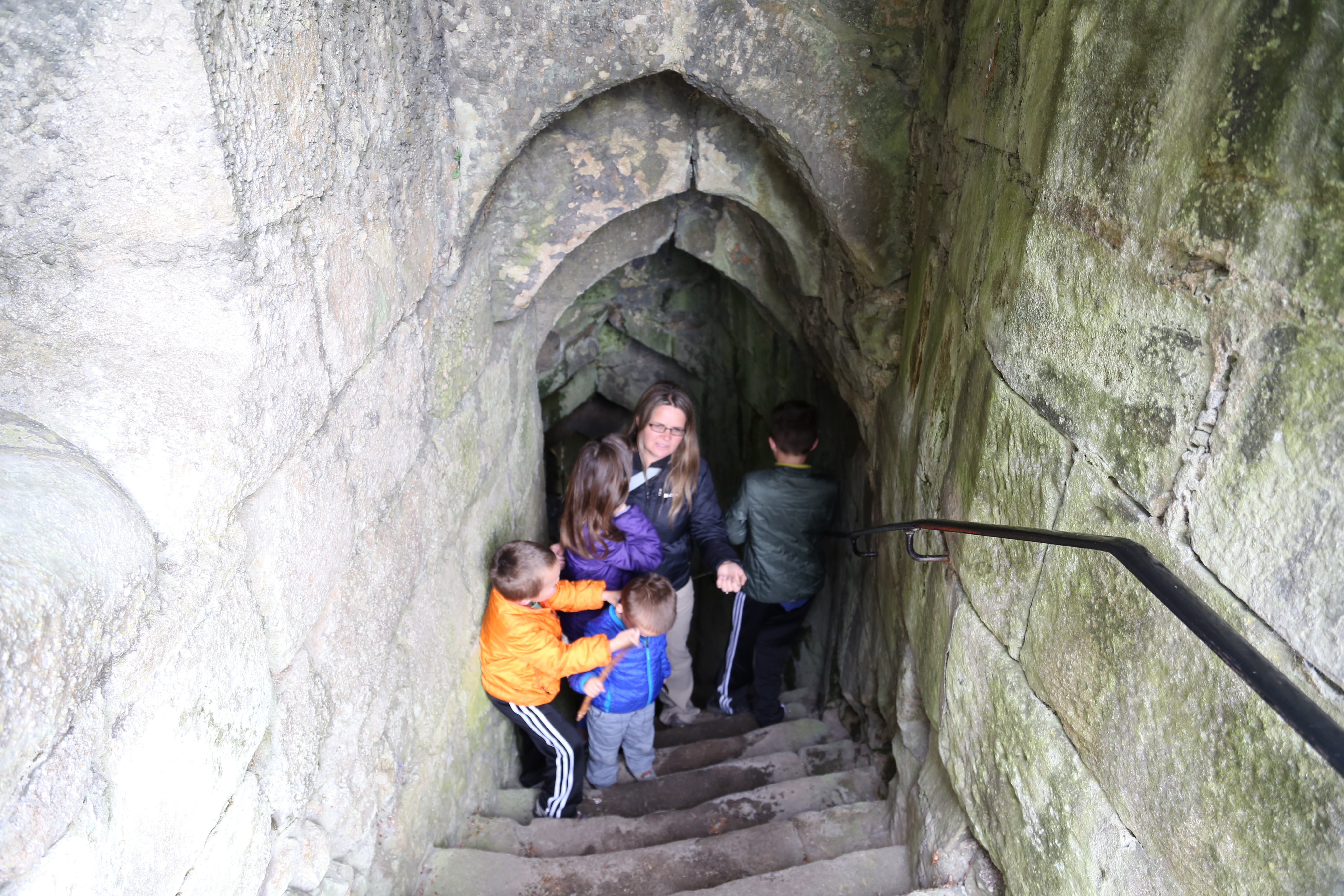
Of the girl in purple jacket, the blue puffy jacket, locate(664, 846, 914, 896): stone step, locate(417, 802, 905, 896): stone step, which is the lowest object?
locate(417, 802, 905, 896): stone step

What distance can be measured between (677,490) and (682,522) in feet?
0.56

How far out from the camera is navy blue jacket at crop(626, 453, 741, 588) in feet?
9.85

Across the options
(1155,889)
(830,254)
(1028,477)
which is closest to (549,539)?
(830,254)

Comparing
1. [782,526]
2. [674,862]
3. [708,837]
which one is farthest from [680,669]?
[674,862]

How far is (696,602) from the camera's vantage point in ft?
19.9

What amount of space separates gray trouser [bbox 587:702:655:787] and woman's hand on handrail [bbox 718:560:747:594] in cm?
52

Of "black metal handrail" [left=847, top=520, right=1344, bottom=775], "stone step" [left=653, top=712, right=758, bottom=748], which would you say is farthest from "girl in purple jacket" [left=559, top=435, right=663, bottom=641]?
"black metal handrail" [left=847, top=520, right=1344, bottom=775]

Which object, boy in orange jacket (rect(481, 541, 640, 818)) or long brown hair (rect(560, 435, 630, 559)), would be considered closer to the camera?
boy in orange jacket (rect(481, 541, 640, 818))

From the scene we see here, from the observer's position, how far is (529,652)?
255cm

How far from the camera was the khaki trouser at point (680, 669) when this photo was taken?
337 cm

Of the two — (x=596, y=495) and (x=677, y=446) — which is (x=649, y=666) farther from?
(x=677, y=446)

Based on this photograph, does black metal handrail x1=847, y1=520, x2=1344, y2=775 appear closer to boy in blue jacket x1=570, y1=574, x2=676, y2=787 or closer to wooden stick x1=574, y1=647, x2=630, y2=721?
boy in blue jacket x1=570, y1=574, x2=676, y2=787

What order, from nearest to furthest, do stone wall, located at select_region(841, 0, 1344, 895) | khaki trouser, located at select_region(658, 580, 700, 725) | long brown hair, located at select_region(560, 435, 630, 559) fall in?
stone wall, located at select_region(841, 0, 1344, 895) < long brown hair, located at select_region(560, 435, 630, 559) < khaki trouser, located at select_region(658, 580, 700, 725)

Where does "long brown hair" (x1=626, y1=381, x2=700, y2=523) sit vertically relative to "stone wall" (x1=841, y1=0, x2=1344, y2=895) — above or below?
below
